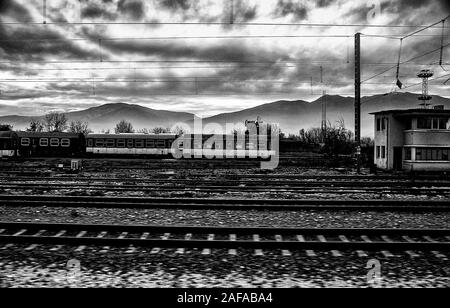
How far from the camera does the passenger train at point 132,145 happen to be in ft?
132

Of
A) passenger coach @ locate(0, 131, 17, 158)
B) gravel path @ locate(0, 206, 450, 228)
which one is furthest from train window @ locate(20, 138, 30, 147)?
gravel path @ locate(0, 206, 450, 228)

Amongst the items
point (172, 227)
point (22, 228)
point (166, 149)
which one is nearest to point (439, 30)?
point (172, 227)

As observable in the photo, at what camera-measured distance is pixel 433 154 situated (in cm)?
2945

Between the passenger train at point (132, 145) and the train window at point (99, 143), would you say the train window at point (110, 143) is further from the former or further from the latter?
the train window at point (99, 143)

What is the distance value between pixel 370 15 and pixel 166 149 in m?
30.6

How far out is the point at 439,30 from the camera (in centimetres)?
1941

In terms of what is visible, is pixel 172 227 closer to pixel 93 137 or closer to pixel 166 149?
pixel 166 149

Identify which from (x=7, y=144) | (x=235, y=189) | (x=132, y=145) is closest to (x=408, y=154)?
(x=235, y=189)

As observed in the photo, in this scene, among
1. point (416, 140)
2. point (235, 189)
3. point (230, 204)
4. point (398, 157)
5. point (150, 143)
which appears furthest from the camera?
point (150, 143)

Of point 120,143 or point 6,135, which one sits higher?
point 6,135

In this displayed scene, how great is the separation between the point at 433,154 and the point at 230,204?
23.8 meters

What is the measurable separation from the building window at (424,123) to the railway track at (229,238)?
24170 mm

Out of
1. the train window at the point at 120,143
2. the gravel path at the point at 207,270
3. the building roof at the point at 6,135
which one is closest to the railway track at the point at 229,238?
the gravel path at the point at 207,270

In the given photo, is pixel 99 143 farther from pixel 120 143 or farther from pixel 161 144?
pixel 161 144
